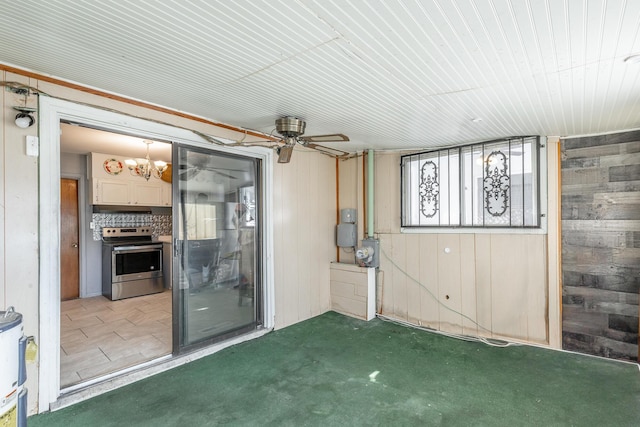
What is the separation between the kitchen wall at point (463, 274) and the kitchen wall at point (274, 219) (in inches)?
20.9

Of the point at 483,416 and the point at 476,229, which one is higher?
the point at 476,229

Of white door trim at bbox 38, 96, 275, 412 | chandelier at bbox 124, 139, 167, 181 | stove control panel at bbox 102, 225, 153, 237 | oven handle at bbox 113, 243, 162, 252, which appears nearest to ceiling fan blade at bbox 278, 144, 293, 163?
white door trim at bbox 38, 96, 275, 412

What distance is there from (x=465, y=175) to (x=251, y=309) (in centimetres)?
300

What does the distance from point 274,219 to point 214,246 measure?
2.62ft

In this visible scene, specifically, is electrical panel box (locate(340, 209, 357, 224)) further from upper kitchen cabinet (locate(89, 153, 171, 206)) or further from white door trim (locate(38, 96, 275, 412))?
upper kitchen cabinet (locate(89, 153, 171, 206))

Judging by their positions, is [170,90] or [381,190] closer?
[170,90]

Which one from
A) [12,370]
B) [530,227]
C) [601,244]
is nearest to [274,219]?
[12,370]

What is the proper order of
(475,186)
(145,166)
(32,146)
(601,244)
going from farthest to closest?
(145,166), (475,186), (601,244), (32,146)

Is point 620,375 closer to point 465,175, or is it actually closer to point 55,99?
point 465,175

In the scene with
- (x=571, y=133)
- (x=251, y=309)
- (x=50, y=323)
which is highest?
(x=571, y=133)

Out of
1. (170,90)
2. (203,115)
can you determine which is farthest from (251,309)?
(170,90)

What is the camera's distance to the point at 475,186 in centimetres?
369

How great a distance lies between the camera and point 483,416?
214 cm

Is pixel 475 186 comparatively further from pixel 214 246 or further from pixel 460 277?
pixel 214 246
